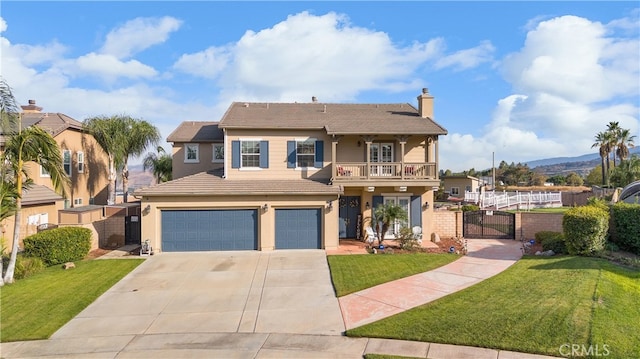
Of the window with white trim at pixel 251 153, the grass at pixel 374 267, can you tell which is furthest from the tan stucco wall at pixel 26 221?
the grass at pixel 374 267

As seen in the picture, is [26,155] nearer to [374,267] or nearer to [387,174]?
[374,267]

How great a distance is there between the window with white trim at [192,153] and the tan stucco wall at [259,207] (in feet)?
20.6

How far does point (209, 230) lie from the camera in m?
16.8

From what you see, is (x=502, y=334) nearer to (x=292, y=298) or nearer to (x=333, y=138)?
(x=292, y=298)

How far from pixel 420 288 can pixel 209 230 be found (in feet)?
33.8

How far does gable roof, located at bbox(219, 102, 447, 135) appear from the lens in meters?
18.2

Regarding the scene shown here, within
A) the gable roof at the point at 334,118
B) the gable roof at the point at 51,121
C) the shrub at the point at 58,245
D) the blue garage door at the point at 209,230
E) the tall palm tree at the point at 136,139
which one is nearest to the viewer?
the shrub at the point at 58,245

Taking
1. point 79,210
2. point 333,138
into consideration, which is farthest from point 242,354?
point 79,210

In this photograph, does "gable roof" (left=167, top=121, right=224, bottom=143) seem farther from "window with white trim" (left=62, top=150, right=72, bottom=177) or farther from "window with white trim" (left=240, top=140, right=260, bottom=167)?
"window with white trim" (left=62, top=150, right=72, bottom=177)

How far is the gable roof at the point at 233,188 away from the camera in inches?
644

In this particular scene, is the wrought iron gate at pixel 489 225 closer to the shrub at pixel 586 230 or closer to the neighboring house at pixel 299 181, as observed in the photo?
the neighboring house at pixel 299 181

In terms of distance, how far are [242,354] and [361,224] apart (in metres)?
12.5

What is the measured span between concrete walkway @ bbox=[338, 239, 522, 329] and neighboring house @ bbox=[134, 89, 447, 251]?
4.87m

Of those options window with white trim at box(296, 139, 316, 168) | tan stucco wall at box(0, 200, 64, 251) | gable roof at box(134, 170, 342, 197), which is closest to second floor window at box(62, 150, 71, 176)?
tan stucco wall at box(0, 200, 64, 251)
